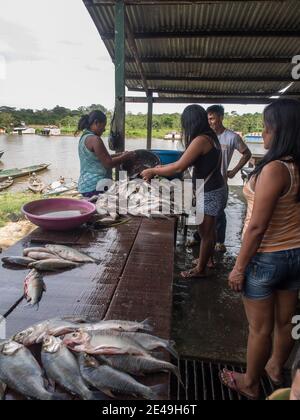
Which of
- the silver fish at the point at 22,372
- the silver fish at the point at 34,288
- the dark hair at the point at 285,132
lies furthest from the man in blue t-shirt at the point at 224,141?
the silver fish at the point at 22,372

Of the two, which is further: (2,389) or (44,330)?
(44,330)

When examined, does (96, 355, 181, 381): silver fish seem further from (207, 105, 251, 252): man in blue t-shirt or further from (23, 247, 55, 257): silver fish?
(207, 105, 251, 252): man in blue t-shirt

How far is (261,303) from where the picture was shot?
6.19 feet

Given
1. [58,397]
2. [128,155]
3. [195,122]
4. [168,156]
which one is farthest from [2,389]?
[168,156]

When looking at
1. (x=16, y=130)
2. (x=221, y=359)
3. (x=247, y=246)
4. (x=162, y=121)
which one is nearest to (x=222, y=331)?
(x=221, y=359)

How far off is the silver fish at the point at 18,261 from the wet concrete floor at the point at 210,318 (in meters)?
1.46

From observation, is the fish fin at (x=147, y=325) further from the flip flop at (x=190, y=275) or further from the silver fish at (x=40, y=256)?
the flip flop at (x=190, y=275)

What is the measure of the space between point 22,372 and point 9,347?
13cm

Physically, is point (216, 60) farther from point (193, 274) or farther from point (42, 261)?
→ point (42, 261)

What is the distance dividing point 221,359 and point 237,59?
5685 mm

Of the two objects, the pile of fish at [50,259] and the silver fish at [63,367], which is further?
the pile of fish at [50,259]

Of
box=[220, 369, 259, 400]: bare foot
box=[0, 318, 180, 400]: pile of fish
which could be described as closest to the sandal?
box=[220, 369, 259, 400]: bare foot

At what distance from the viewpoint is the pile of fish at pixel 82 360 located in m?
1.11

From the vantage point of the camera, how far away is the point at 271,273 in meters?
1.82
